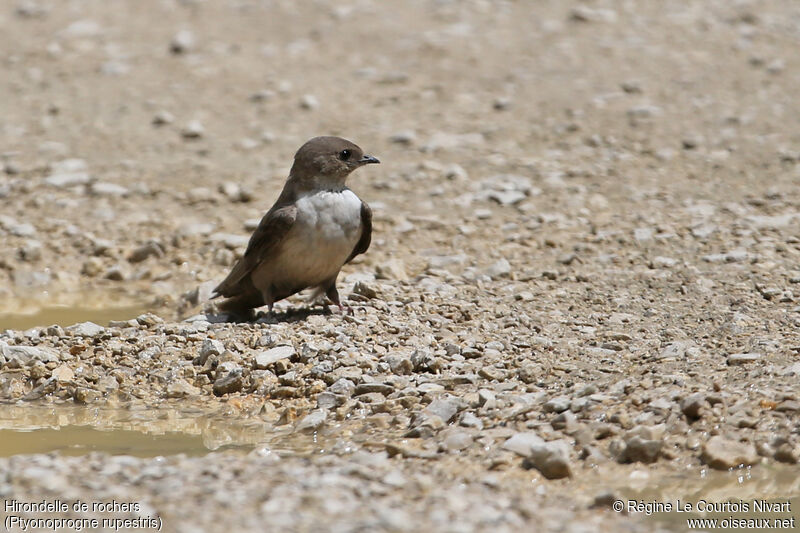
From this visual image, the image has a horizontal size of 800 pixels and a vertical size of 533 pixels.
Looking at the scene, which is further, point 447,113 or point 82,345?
point 447,113

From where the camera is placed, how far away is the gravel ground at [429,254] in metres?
5.70

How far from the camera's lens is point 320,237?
806 centimetres

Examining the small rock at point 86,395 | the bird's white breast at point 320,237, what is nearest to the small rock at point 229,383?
the small rock at point 86,395

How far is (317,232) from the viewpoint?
805cm

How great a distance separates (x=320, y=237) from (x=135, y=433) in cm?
202

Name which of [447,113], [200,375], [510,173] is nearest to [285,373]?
[200,375]

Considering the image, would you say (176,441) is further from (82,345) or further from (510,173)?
(510,173)

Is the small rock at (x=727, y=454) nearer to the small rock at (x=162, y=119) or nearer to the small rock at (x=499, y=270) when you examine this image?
the small rock at (x=499, y=270)

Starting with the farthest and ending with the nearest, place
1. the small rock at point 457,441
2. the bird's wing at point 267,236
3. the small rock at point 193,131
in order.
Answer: the small rock at point 193,131 → the bird's wing at point 267,236 → the small rock at point 457,441

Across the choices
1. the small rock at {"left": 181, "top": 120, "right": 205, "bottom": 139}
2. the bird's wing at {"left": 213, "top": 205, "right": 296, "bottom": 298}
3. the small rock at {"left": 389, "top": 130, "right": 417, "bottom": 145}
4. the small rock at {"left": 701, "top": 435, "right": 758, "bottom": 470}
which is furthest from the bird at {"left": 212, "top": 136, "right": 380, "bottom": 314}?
the small rock at {"left": 181, "top": 120, "right": 205, "bottom": 139}

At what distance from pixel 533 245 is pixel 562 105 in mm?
3802

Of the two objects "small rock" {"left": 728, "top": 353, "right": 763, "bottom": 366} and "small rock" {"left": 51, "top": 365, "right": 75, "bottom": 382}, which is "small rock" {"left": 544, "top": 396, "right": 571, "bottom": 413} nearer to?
"small rock" {"left": 728, "top": 353, "right": 763, "bottom": 366}

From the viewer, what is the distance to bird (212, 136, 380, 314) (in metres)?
8.07

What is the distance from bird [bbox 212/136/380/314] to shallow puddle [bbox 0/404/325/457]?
1498 mm
